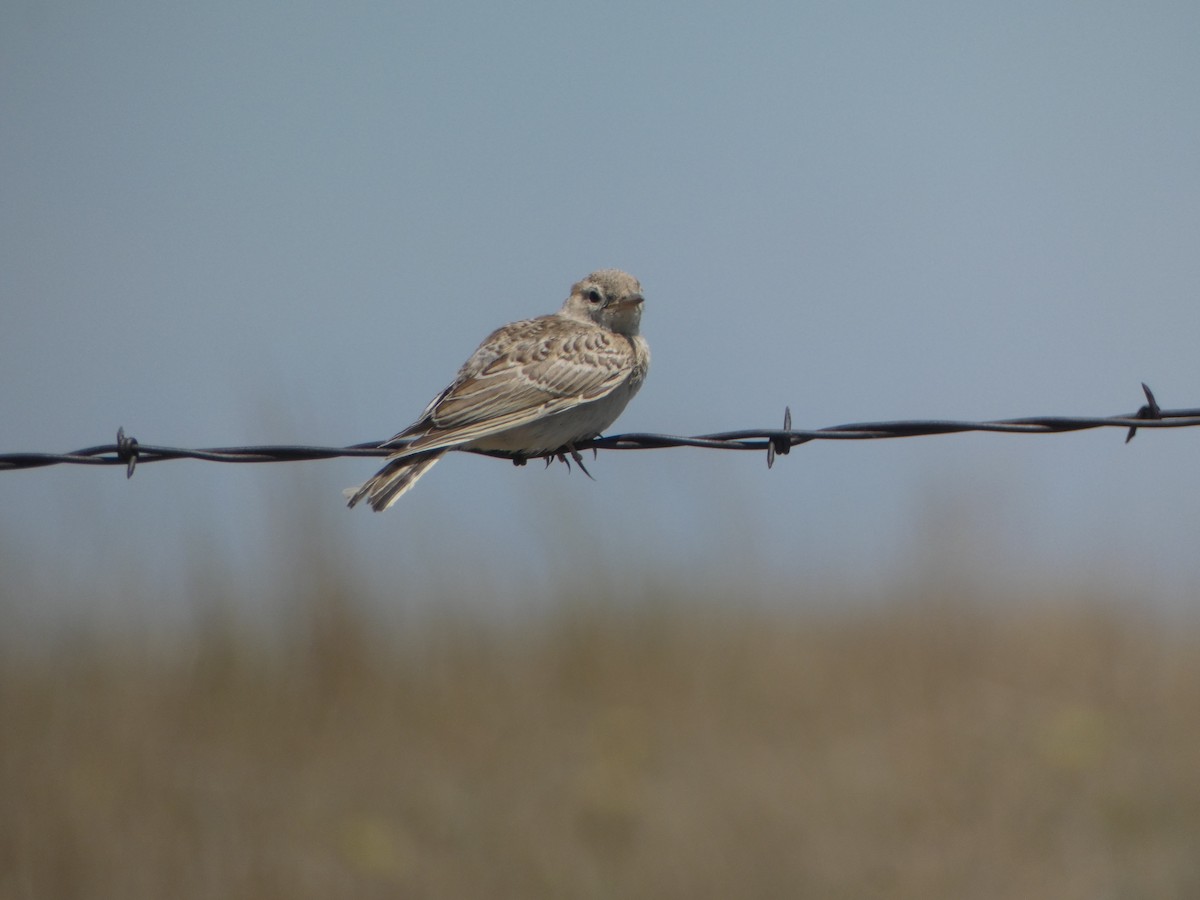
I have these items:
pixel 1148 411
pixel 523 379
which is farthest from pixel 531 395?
pixel 1148 411

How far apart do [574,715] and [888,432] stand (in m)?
5.65

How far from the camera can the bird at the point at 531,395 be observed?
19.8 ft

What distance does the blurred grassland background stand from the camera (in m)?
8.15

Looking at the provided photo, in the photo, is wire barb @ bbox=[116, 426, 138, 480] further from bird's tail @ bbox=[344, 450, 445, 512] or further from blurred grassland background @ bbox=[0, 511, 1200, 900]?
blurred grassland background @ bbox=[0, 511, 1200, 900]

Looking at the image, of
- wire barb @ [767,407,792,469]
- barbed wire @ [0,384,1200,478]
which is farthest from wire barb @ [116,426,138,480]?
wire barb @ [767,407,792,469]

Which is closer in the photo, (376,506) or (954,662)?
(376,506)

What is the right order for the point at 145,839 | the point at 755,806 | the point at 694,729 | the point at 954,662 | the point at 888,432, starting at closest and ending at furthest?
the point at 888,432 < the point at 145,839 < the point at 755,806 < the point at 694,729 < the point at 954,662

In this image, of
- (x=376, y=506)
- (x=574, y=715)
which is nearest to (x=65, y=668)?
(x=574, y=715)

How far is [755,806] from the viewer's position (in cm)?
892

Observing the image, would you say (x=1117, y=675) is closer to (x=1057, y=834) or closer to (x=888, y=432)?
(x=1057, y=834)

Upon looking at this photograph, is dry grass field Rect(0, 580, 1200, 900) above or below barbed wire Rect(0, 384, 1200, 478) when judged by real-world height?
below

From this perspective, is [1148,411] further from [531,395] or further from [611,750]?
[611,750]

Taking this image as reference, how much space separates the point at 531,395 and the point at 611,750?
151 inches

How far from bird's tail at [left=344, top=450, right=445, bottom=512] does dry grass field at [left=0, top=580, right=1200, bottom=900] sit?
3.03 meters
